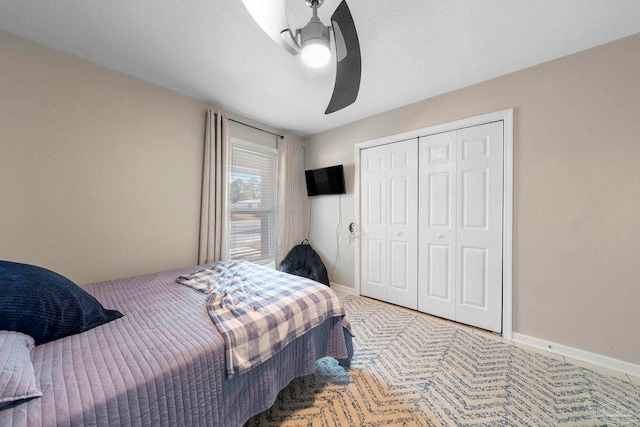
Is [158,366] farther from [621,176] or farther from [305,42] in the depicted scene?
[621,176]

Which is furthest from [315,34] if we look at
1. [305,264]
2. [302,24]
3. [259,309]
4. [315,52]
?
[305,264]

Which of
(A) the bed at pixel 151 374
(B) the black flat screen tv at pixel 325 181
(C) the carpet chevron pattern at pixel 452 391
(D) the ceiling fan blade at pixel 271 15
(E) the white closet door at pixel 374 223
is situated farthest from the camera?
(B) the black flat screen tv at pixel 325 181

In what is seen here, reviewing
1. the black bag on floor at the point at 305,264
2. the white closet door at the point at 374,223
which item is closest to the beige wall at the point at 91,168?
the black bag on floor at the point at 305,264

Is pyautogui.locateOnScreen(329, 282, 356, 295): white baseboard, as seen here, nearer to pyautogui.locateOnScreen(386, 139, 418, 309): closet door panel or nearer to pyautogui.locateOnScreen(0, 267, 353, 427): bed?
pyautogui.locateOnScreen(386, 139, 418, 309): closet door panel

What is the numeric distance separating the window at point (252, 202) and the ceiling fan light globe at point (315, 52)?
6.48ft

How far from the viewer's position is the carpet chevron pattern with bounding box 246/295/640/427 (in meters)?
1.31

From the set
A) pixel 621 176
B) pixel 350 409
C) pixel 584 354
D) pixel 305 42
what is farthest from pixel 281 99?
pixel 584 354

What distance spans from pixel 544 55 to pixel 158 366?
325cm

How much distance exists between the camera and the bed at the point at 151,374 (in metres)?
0.75

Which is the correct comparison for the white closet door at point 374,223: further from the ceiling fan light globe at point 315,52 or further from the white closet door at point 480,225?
the ceiling fan light globe at point 315,52

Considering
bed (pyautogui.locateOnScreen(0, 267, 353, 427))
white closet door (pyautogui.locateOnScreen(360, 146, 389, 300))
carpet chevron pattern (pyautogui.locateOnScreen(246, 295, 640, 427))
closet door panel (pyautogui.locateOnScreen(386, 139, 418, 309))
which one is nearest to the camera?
bed (pyautogui.locateOnScreen(0, 267, 353, 427))

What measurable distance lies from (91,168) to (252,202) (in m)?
1.62

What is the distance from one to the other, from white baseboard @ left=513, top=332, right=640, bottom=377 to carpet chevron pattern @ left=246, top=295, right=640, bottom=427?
11cm

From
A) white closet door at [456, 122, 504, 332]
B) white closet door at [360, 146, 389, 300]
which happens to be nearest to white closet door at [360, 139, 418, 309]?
white closet door at [360, 146, 389, 300]
